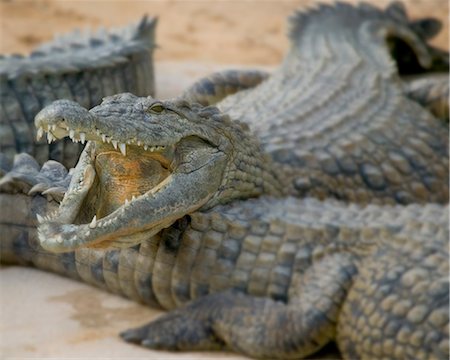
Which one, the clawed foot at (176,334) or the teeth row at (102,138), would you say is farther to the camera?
the clawed foot at (176,334)

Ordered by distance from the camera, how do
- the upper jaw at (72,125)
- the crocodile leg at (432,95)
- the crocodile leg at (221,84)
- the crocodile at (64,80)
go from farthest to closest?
the crocodile leg at (221,84) → the crocodile leg at (432,95) → the crocodile at (64,80) → the upper jaw at (72,125)

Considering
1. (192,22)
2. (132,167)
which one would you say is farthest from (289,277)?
(192,22)

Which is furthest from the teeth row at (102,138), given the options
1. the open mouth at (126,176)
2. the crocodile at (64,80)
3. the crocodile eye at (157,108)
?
the crocodile at (64,80)

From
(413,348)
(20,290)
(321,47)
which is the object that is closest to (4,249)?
(20,290)

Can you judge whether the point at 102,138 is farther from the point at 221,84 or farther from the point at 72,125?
the point at 221,84

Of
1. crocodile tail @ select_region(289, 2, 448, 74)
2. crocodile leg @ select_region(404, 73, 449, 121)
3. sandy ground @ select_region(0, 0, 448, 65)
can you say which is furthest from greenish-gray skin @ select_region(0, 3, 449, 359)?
sandy ground @ select_region(0, 0, 448, 65)

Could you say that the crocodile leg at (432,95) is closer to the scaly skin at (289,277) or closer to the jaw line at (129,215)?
the scaly skin at (289,277)

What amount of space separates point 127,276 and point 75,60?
166 centimetres

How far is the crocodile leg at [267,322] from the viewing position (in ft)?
11.7

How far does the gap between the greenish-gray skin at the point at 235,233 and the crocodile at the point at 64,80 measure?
22.7 inches

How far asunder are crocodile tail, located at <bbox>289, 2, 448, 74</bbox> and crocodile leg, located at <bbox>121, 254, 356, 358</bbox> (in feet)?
9.48

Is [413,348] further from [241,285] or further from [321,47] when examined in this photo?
[321,47]

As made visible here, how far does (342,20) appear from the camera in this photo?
6672 millimetres

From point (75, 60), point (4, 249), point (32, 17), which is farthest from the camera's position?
point (32, 17)
